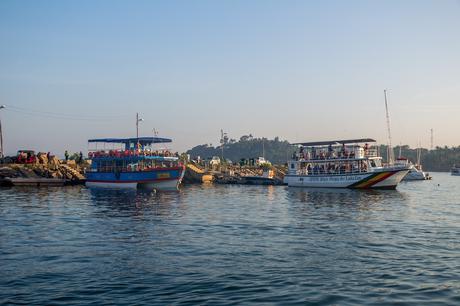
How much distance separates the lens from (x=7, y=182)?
6362 cm

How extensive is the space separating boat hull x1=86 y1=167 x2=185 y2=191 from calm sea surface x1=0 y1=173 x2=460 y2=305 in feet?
89.3

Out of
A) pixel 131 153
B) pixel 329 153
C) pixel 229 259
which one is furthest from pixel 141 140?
pixel 229 259

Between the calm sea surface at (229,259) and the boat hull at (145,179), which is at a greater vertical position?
the boat hull at (145,179)

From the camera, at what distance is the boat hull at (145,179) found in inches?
2322

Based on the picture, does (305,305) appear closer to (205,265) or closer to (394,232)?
(205,265)

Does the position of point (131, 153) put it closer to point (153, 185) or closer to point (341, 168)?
point (153, 185)

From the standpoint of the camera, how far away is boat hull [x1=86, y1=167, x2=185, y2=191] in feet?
193

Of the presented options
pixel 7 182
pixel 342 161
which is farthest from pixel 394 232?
pixel 7 182

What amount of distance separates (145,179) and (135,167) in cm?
291

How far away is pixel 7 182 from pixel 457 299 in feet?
211

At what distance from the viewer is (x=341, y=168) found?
63.2 metres

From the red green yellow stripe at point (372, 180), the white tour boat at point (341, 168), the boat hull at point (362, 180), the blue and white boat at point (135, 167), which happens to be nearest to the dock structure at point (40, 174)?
the blue and white boat at point (135, 167)

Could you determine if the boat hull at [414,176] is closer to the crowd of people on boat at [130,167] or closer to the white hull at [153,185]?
the crowd of people on boat at [130,167]

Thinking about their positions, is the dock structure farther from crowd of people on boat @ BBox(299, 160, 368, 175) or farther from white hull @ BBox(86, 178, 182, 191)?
crowd of people on boat @ BBox(299, 160, 368, 175)
